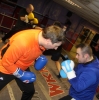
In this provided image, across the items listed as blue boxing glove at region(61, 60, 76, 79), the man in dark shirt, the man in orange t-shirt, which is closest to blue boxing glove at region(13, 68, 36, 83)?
the man in orange t-shirt

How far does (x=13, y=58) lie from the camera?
208cm

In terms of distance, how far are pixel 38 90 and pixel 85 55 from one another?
2.23m

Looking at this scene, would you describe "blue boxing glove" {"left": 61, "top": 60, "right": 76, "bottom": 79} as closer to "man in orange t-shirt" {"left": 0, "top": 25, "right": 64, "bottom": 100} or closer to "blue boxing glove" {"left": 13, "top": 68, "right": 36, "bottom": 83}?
"man in orange t-shirt" {"left": 0, "top": 25, "right": 64, "bottom": 100}

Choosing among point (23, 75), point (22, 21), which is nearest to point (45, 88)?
point (23, 75)

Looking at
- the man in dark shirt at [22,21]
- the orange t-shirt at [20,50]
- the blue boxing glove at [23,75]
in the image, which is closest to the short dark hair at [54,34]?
the orange t-shirt at [20,50]

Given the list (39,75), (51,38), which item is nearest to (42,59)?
(51,38)

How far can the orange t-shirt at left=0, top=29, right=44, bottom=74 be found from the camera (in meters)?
2.05

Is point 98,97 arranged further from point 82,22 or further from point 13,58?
point 82,22

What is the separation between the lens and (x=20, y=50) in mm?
2055

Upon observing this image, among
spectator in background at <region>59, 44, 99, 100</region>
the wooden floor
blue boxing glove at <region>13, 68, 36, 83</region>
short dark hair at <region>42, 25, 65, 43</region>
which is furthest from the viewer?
the wooden floor

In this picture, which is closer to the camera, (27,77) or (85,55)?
(85,55)

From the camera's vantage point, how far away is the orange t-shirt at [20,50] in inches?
80.7

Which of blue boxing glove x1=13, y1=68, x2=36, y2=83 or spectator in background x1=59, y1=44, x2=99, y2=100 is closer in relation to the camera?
spectator in background x1=59, y1=44, x2=99, y2=100

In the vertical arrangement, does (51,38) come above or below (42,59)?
above
